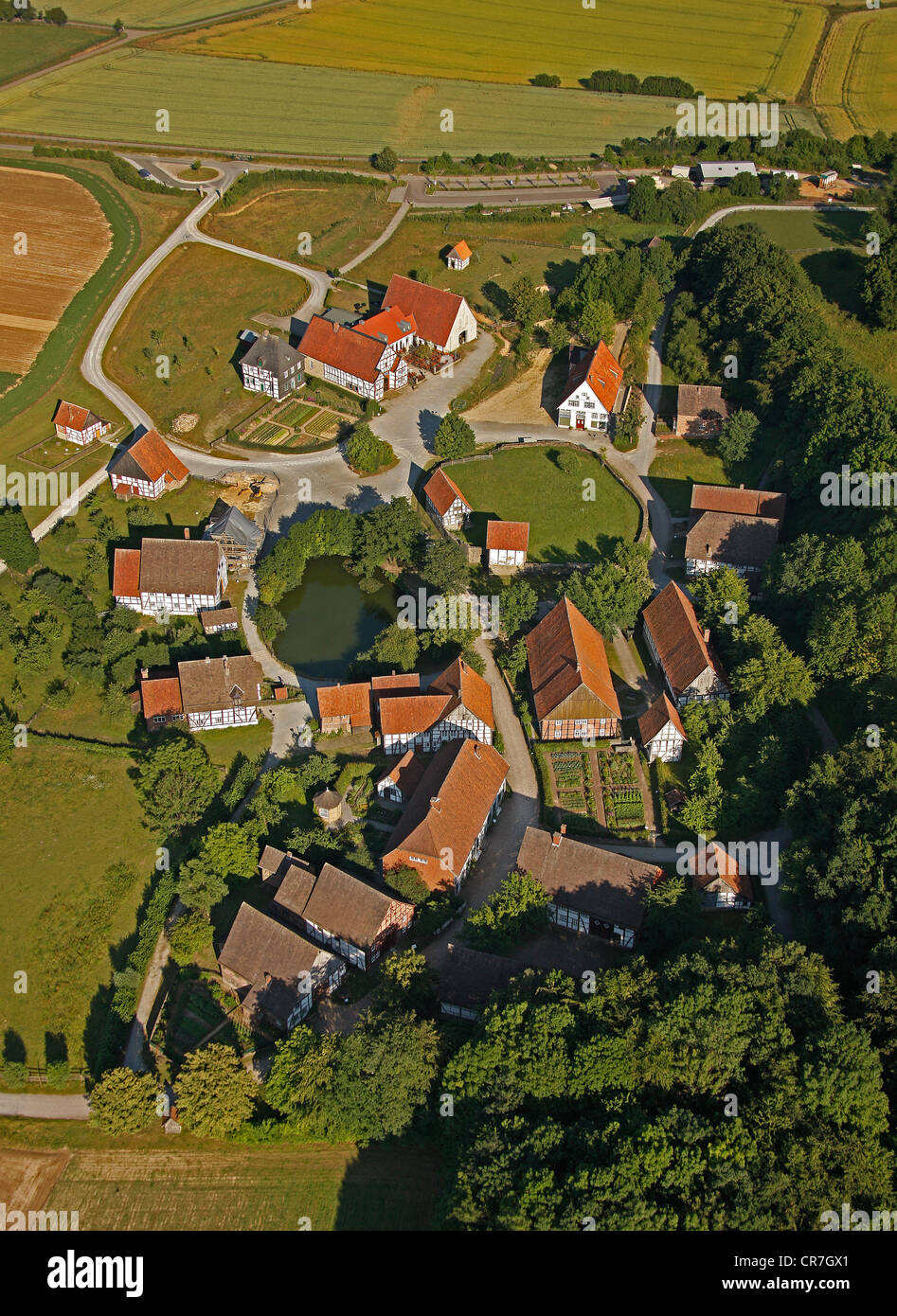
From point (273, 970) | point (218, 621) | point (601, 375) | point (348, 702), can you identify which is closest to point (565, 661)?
point (348, 702)

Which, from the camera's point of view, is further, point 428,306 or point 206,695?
point 428,306

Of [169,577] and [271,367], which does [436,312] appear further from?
[169,577]

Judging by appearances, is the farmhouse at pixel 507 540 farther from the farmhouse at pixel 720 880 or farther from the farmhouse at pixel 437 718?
the farmhouse at pixel 720 880

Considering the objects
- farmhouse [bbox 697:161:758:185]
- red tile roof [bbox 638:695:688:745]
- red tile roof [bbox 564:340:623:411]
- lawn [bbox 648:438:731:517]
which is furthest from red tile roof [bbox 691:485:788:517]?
farmhouse [bbox 697:161:758:185]

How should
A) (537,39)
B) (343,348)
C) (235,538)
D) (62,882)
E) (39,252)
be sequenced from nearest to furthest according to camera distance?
(62,882), (235,538), (343,348), (39,252), (537,39)

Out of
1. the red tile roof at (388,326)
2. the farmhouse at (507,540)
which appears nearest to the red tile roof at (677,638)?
the farmhouse at (507,540)

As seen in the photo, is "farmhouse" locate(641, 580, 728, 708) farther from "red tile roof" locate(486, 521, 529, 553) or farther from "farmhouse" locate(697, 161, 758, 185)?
A: "farmhouse" locate(697, 161, 758, 185)
